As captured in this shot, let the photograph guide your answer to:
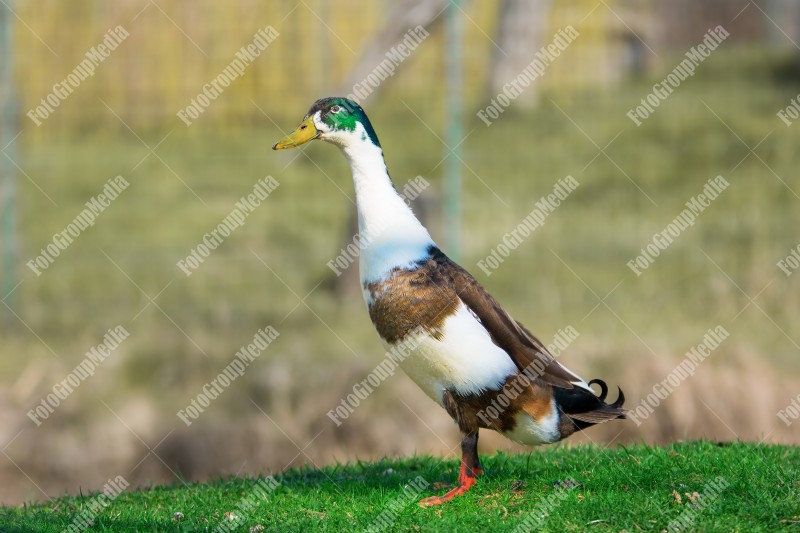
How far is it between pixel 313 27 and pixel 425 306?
1258 cm

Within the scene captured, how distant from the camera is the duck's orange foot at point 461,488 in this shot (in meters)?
5.73

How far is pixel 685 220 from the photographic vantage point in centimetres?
1308

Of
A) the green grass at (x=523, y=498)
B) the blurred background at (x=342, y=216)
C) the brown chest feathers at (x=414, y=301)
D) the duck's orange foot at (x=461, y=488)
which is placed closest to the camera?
the green grass at (x=523, y=498)

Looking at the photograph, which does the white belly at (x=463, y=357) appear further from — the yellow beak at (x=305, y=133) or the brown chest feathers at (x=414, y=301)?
the yellow beak at (x=305, y=133)

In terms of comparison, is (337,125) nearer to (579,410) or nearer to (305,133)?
(305,133)

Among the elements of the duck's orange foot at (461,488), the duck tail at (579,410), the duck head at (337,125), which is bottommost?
the duck's orange foot at (461,488)

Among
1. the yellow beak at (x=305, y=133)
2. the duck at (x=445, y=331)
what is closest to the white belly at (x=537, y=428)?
the duck at (x=445, y=331)

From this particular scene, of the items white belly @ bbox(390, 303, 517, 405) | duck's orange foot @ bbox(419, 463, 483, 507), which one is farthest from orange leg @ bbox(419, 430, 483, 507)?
white belly @ bbox(390, 303, 517, 405)

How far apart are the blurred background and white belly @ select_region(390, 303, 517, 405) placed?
2831 mm

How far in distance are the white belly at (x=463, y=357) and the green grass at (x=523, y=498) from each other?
24.1 inches

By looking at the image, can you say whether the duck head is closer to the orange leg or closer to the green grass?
the orange leg

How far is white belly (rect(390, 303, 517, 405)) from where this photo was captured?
556 centimetres

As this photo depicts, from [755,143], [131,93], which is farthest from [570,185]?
[131,93]

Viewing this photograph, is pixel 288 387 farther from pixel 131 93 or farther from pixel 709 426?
pixel 131 93
